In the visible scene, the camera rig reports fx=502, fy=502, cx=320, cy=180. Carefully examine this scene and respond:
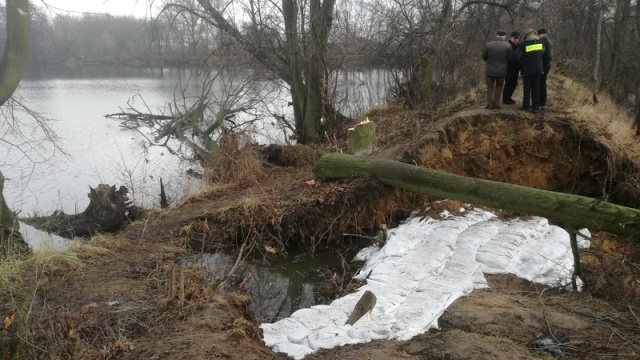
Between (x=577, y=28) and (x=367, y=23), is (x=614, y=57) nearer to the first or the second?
(x=577, y=28)

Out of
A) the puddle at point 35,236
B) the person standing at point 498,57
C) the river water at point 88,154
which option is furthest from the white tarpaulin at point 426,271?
Answer: the river water at point 88,154

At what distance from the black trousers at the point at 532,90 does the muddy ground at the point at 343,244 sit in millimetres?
324

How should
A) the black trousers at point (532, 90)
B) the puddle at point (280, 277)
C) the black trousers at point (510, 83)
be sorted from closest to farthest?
the puddle at point (280, 277) < the black trousers at point (532, 90) < the black trousers at point (510, 83)

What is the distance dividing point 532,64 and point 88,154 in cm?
1283

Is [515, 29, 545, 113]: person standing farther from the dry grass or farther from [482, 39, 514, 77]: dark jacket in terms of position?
the dry grass

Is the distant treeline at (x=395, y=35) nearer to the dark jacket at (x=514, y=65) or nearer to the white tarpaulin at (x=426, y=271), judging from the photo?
the dark jacket at (x=514, y=65)

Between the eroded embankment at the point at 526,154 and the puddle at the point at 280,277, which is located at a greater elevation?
the eroded embankment at the point at 526,154

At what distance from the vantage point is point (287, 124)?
50.0ft

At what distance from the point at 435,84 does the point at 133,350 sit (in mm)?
13069

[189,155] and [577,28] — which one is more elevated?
[577,28]

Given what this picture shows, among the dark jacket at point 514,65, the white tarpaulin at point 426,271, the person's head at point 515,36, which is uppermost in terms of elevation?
the person's head at point 515,36

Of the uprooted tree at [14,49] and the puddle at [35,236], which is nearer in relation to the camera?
the uprooted tree at [14,49]

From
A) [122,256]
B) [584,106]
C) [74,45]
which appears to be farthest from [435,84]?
[74,45]

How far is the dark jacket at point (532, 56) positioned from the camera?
29.8ft
